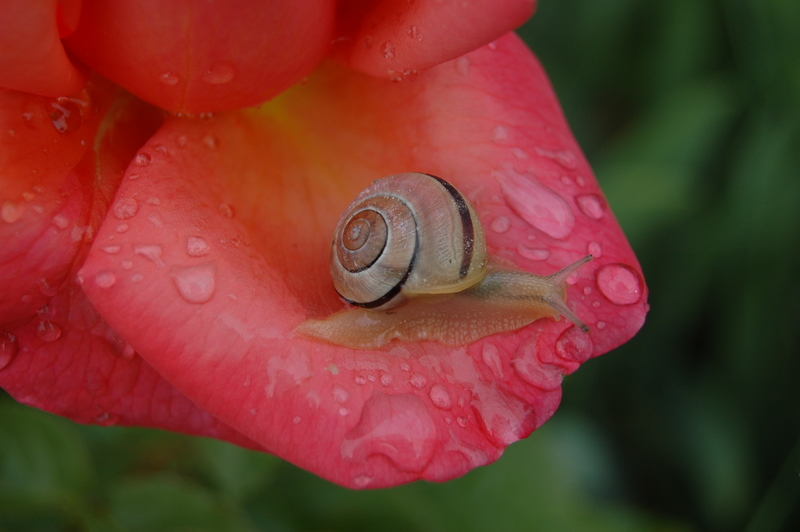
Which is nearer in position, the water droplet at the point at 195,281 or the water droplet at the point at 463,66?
the water droplet at the point at 195,281

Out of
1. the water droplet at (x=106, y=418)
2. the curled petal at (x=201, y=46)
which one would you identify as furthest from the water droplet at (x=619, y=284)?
the water droplet at (x=106, y=418)

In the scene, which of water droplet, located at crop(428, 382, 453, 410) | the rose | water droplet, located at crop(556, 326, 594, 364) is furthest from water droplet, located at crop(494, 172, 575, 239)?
water droplet, located at crop(428, 382, 453, 410)

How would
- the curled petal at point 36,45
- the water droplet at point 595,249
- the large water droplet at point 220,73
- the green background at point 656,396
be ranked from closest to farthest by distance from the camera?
the curled petal at point 36,45 → the large water droplet at point 220,73 → the water droplet at point 595,249 → the green background at point 656,396

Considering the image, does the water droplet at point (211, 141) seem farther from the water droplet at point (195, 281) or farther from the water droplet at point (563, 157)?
the water droplet at point (563, 157)

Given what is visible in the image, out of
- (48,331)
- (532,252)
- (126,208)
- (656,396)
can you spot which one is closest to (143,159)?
(126,208)

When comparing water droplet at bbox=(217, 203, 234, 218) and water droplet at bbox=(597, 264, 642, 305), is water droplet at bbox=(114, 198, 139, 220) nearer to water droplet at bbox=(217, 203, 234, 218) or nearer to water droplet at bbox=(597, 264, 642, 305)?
water droplet at bbox=(217, 203, 234, 218)

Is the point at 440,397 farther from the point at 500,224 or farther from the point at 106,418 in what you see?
the point at 106,418

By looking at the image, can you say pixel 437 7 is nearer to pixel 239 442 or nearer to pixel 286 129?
pixel 286 129

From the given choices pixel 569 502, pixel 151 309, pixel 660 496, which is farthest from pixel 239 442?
pixel 660 496
